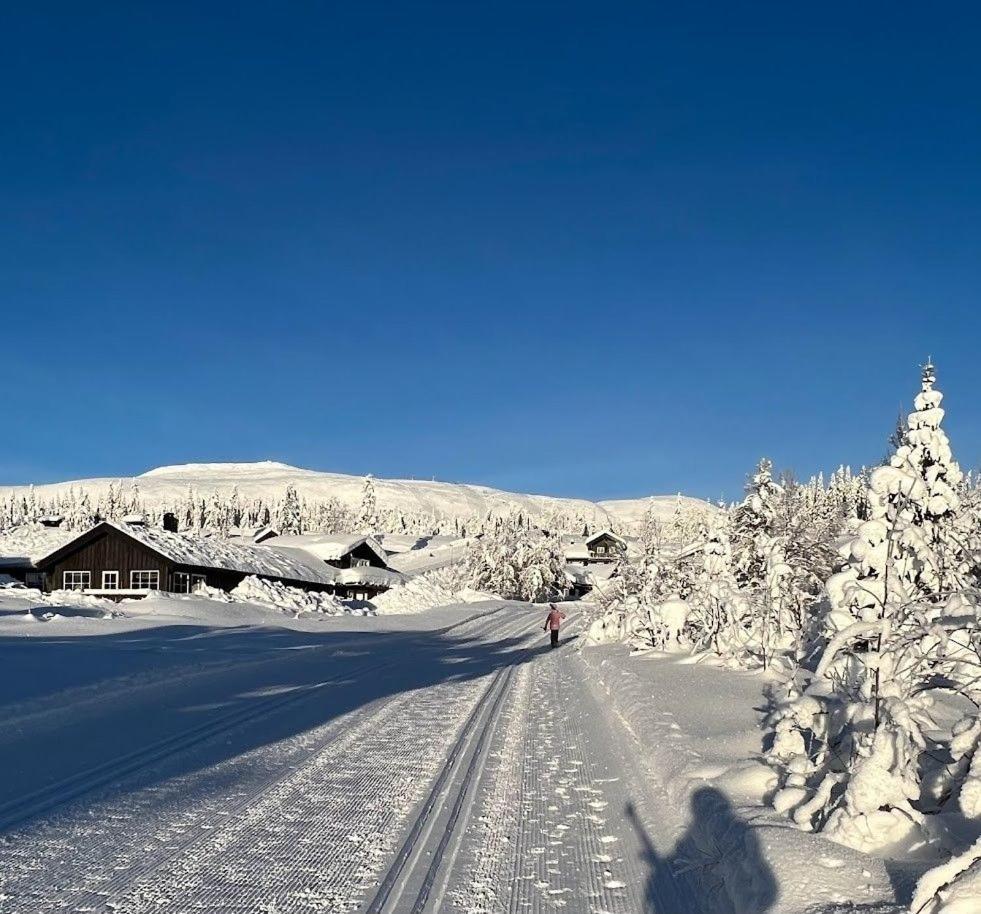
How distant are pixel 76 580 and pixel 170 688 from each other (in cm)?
4135

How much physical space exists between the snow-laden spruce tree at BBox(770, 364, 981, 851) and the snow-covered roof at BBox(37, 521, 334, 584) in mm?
45684

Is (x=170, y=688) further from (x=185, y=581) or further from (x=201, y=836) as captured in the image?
(x=185, y=581)

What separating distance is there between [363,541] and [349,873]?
70067mm

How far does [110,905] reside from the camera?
4809 millimetres

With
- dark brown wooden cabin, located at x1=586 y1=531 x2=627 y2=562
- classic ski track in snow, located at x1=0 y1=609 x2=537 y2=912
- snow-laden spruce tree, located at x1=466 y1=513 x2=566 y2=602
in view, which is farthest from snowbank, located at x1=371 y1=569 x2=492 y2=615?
dark brown wooden cabin, located at x1=586 y1=531 x2=627 y2=562

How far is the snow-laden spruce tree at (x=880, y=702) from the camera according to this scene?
5.37 meters

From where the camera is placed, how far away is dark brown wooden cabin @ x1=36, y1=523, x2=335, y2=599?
161 feet

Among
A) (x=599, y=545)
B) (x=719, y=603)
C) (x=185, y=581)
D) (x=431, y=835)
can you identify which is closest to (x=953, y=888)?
(x=431, y=835)

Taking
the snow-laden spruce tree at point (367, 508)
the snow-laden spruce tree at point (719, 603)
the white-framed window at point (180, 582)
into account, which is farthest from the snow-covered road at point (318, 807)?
the snow-laden spruce tree at point (367, 508)

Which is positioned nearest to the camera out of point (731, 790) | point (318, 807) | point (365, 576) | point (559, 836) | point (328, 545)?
point (559, 836)

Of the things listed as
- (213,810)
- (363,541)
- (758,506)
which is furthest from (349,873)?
(363,541)

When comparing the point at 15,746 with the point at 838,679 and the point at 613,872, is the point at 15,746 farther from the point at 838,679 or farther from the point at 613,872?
the point at 838,679

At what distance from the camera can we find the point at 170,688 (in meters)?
13.9

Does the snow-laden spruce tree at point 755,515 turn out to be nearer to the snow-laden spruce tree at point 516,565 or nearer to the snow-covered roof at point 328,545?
the snow-laden spruce tree at point 516,565
